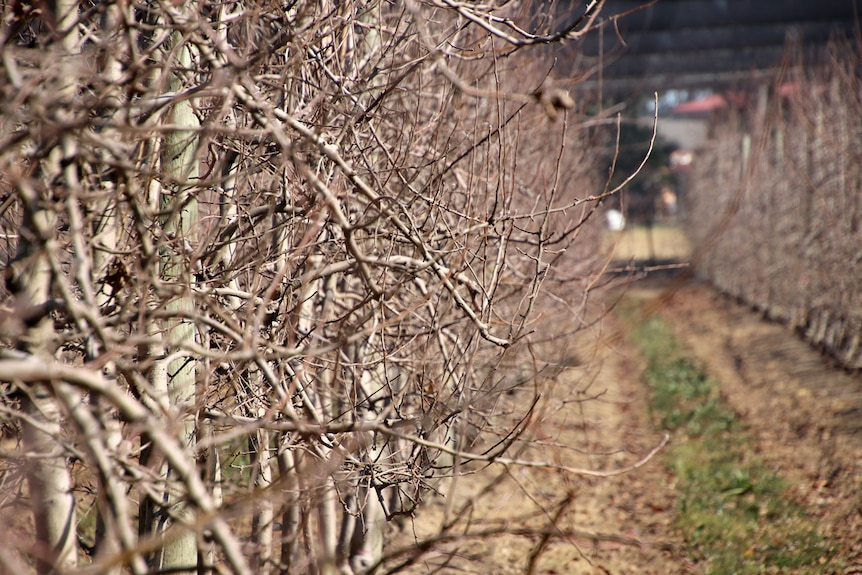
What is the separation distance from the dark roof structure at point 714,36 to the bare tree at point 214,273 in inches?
367

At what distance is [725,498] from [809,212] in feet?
21.5

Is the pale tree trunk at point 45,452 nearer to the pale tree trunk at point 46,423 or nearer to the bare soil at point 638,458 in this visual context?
the pale tree trunk at point 46,423

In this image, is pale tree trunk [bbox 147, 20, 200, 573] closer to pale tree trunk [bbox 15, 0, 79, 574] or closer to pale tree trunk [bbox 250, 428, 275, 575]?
pale tree trunk [bbox 250, 428, 275, 575]

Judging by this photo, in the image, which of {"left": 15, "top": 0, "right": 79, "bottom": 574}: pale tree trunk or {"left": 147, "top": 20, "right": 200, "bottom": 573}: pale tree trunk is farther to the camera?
{"left": 147, "top": 20, "right": 200, "bottom": 573}: pale tree trunk

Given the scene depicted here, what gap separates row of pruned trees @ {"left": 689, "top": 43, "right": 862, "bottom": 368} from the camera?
9992 mm

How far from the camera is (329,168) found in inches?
132

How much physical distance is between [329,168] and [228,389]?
104 cm

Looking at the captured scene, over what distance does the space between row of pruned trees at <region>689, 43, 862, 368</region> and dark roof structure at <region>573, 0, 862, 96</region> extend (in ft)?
2.12

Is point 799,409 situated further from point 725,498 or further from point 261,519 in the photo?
point 261,519

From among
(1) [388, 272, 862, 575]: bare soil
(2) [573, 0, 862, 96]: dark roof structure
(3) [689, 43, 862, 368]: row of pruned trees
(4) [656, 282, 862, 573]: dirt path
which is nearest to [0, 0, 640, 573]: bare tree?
(1) [388, 272, 862, 575]: bare soil

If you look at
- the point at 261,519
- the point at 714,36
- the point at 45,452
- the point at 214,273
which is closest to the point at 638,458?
the point at 261,519

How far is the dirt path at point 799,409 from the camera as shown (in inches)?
252

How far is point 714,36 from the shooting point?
14.3 meters

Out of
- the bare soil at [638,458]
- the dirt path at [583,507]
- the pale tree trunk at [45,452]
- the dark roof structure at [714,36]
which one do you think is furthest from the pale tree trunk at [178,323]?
the dark roof structure at [714,36]
